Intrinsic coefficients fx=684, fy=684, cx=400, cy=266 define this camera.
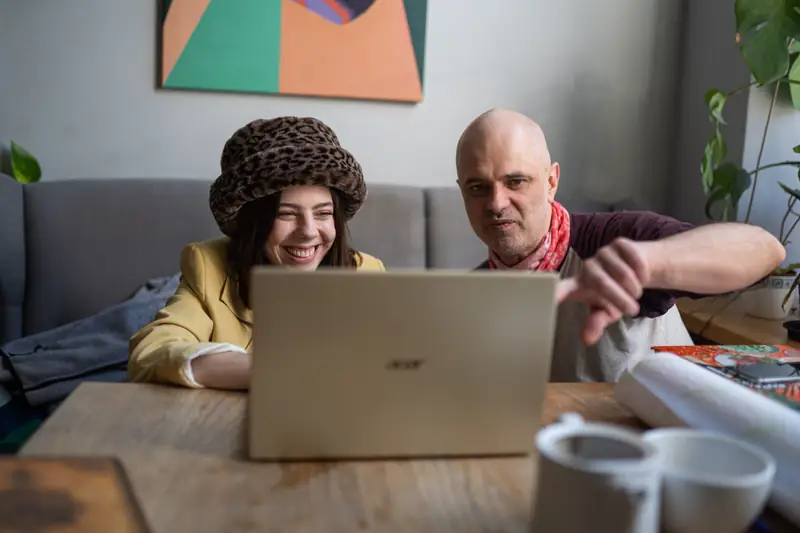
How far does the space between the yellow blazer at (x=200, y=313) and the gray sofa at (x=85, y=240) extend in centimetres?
81

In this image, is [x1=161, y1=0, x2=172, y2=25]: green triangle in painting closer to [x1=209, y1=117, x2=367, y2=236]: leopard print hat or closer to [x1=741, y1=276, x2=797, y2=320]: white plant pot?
[x1=209, y1=117, x2=367, y2=236]: leopard print hat

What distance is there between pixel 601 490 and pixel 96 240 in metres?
1.93

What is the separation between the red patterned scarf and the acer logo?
713 millimetres

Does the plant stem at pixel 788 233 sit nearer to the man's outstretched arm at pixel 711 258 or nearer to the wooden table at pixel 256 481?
the man's outstretched arm at pixel 711 258

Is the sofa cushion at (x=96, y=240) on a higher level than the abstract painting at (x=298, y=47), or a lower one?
lower

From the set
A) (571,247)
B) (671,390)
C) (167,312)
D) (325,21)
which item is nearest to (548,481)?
(671,390)

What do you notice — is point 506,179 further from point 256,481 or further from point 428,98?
point 428,98

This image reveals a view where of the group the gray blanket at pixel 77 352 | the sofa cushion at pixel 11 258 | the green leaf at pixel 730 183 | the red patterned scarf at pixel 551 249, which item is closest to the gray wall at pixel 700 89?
the green leaf at pixel 730 183

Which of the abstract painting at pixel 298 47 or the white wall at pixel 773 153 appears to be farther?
the abstract painting at pixel 298 47

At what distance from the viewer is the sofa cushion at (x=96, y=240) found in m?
2.03

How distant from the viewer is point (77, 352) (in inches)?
69.3

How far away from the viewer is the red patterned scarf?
4.30ft

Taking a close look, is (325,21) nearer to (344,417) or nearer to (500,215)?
(500,215)

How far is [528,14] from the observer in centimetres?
243
